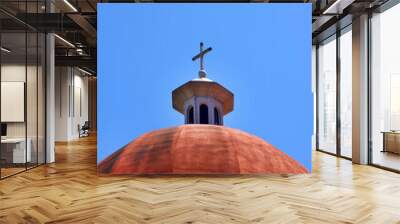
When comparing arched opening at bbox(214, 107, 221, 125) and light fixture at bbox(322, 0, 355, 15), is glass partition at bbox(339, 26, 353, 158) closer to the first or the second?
light fixture at bbox(322, 0, 355, 15)

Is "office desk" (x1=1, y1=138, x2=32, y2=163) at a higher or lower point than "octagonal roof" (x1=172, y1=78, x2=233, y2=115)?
lower

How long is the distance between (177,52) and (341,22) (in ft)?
13.2

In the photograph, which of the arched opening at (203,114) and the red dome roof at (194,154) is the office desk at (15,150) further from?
the arched opening at (203,114)

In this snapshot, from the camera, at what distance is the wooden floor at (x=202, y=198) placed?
12.8 ft

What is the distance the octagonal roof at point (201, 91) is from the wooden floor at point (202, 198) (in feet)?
4.33

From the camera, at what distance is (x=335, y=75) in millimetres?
9781

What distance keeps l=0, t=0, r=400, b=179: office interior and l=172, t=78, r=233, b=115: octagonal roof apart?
8.38 feet

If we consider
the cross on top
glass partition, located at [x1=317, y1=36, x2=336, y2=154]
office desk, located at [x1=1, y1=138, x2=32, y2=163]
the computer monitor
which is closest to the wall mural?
the cross on top

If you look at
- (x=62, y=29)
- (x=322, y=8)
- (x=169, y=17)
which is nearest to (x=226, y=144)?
(x=169, y=17)

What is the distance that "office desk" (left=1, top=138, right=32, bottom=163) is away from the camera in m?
6.96

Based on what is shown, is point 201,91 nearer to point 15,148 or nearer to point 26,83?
point 26,83

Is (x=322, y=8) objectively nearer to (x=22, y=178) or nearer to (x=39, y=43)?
(x=39, y=43)

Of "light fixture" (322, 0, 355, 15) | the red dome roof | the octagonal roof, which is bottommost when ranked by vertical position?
the red dome roof

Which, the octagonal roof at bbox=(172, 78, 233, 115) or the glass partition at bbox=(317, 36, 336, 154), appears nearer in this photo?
the octagonal roof at bbox=(172, 78, 233, 115)
